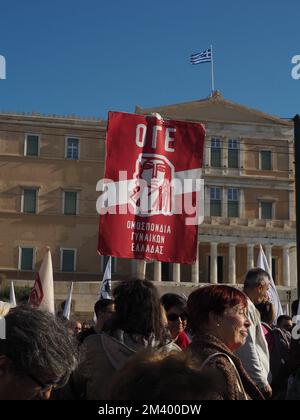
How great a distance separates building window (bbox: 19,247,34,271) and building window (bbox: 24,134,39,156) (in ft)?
21.1

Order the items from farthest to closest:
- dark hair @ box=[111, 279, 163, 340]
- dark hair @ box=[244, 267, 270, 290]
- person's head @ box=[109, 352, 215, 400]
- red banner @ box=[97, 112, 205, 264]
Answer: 1. red banner @ box=[97, 112, 205, 264]
2. dark hair @ box=[244, 267, 270, 290]
3. dark hair @ box=[111, 279, 163, 340]
4. person's head @ box=[109, 352, 215, 400]

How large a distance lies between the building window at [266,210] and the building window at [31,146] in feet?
52.1

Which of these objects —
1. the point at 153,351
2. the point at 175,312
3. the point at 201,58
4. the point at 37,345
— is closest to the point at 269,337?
the point at 175,312

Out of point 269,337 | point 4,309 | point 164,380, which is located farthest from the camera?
point 269,337

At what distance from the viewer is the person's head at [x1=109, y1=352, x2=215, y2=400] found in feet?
6.28

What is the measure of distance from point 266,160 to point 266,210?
11.8 ft

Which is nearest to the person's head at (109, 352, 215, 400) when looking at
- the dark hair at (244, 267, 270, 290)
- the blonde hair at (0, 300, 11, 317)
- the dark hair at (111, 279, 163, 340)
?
the blonde hair at (0, 300, 11, 317)

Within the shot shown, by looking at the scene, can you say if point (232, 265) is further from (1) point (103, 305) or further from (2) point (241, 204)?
(1) point (103, 305)

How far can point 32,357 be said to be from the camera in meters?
2.39

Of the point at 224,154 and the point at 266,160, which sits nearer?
the point at 224,154

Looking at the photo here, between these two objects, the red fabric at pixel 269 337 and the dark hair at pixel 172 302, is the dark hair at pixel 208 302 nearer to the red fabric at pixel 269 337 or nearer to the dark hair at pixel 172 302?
the dark hair at pixel 172 302

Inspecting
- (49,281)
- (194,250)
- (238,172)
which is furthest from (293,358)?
(238,172)

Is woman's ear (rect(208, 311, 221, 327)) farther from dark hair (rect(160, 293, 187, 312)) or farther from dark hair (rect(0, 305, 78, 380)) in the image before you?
dark hair (rect(160, 293, 187, 312))

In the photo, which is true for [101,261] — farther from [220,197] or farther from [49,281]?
[49,281]
